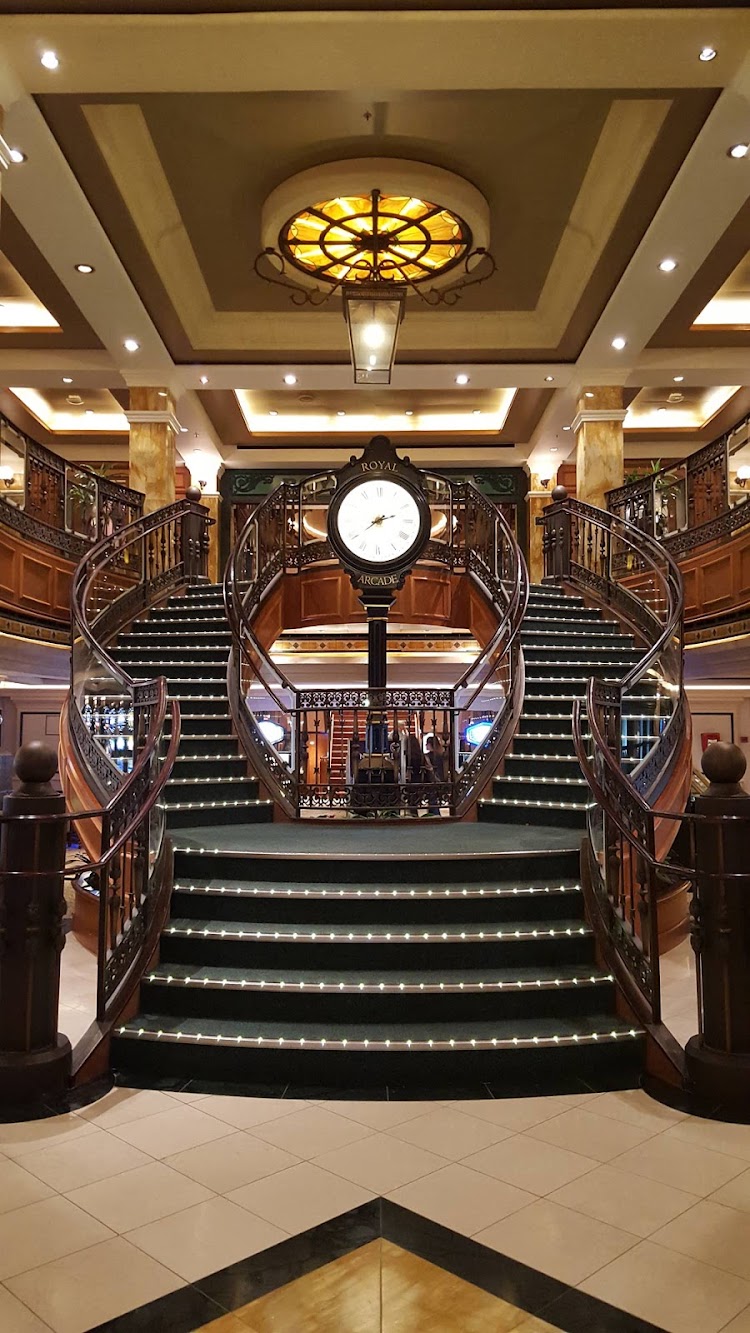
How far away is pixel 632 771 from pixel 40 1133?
395 cm

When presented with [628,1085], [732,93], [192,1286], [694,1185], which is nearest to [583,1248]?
[694,1185]

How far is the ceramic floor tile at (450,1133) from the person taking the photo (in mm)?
3096

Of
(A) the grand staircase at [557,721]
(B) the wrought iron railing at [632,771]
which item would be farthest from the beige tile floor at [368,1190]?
A: (A) the grand staircase at [557,721]

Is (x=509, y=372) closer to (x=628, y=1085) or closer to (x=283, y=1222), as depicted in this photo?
(x=628, y=1085)

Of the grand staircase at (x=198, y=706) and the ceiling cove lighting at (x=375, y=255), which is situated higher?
the ceiling cove lighting at (x=375, y=255)

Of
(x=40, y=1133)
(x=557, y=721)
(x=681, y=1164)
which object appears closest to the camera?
(x=681, y=1164)

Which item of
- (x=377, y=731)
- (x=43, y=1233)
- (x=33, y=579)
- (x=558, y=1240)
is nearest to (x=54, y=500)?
(x=33, y=579)

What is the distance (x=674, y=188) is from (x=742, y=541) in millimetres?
3393

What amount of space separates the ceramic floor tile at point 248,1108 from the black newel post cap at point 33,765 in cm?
149

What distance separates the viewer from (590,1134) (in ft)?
10.5

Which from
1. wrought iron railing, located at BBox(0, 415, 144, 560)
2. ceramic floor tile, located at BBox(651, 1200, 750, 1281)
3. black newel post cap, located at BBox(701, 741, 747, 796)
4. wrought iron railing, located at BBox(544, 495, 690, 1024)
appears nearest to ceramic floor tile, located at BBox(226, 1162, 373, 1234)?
ceramic floor tile, located at BBox(651, 1200, 750, 1281)

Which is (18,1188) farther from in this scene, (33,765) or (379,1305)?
(33,765)

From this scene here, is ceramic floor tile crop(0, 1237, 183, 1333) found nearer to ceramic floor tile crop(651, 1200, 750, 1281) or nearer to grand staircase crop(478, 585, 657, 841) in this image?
ceramic floor tile crop(651, 1200, 750, 1281)

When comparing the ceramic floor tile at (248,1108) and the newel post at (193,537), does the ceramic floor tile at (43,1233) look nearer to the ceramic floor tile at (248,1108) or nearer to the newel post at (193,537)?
the ceramic floor tile at (248,1108)
